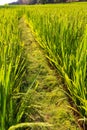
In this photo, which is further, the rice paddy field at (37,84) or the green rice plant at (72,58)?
the green rice plant at (72,58)

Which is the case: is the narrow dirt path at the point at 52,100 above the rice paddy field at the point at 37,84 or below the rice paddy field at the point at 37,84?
below

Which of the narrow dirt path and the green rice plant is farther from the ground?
the green rice plant

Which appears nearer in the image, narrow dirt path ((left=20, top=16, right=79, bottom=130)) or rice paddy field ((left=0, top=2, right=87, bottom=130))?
rice paddy field ((left=0, top=2, right=87, bottom=130))

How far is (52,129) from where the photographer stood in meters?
1.84

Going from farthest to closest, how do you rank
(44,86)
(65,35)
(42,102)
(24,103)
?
(65,35) < (44,86) < (42,102) < (24,103)

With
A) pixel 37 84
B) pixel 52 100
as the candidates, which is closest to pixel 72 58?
pixel 52 100

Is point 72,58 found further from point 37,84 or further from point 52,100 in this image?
Result: point 37,84

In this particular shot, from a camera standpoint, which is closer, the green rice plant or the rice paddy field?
the rice paddy field

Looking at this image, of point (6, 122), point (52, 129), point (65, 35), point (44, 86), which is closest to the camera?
point (6, 122)

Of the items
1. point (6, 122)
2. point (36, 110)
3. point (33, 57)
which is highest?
point (6, 122)

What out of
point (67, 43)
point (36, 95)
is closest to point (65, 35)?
point (67, 43)

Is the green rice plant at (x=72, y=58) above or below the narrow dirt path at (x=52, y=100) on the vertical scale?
above

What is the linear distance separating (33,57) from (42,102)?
1718 mm

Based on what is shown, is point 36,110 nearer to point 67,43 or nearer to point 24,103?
point 24,103
